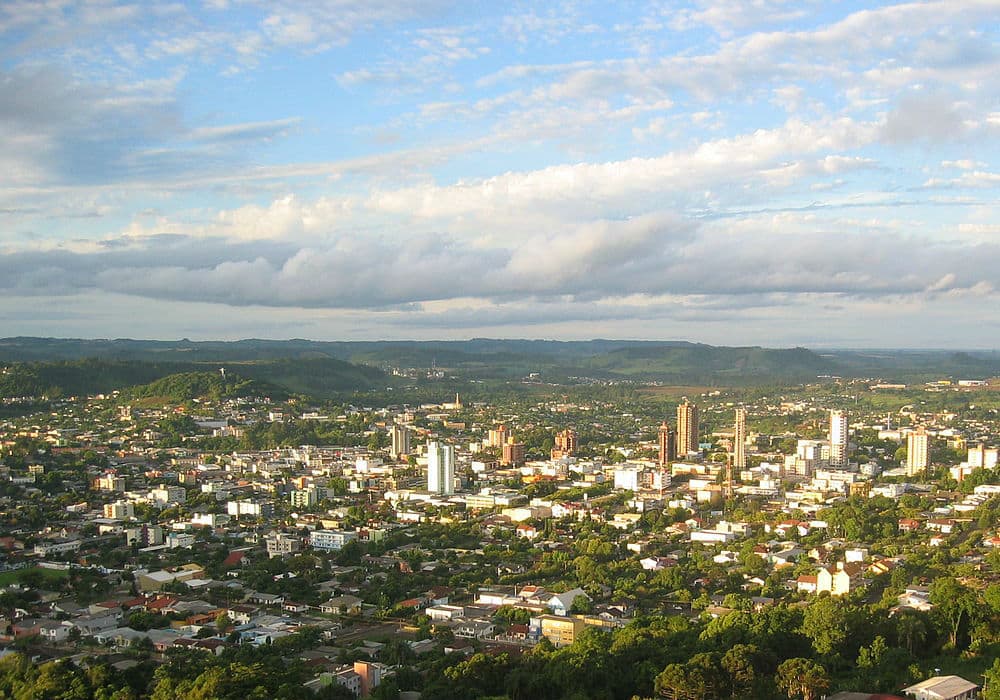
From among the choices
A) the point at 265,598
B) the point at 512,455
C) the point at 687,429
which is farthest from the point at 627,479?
the point at 265,598

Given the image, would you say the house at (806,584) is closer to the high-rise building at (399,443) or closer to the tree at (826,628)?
the tree at (826,628)

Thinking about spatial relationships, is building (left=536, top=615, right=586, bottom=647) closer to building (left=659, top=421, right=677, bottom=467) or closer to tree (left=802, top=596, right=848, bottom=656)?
tree (left=802, top=596, right=848, bottom=656)

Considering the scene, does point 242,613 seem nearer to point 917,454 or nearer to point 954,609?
point 954,609

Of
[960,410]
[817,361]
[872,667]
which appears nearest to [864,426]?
[960,410]

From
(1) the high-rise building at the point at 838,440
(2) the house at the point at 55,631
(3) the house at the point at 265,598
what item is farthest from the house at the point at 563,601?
(1) the high-rise building at the point at 838,440

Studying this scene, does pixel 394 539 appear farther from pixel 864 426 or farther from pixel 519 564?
pixel 864 426

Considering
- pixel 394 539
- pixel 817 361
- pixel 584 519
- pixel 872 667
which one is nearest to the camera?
pixel 872 667
